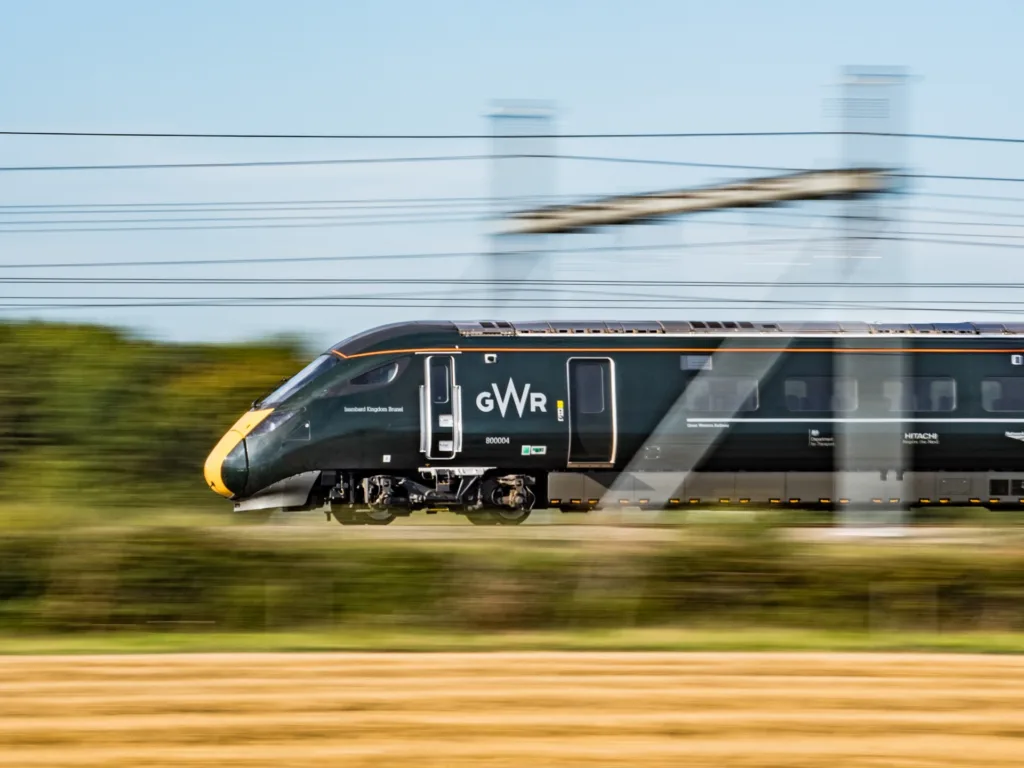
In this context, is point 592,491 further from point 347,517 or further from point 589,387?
point 347,517

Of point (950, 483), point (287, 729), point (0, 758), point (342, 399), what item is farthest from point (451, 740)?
point (950, 483)

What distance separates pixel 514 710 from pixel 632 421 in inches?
463

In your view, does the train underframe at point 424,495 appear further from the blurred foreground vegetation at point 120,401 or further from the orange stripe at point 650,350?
the blurred foreground vegetation at point 120,401

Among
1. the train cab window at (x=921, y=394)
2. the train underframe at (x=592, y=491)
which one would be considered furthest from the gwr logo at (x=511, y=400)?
the train cab window at (x=921, y=394)

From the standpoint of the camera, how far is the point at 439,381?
18812mm

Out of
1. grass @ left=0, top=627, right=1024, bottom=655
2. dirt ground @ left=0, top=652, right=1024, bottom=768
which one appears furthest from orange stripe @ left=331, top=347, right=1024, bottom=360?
dirt ground @ left=0, top=652, right=1024, bottom=768

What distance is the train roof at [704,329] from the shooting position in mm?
19234

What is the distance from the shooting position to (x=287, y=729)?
7238mm

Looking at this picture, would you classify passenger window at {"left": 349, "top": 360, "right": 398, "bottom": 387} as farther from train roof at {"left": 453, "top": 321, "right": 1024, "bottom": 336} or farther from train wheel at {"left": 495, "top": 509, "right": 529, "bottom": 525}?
train wheel at {"left": 495, "top": 509, "right": 529, "bottom": 525}

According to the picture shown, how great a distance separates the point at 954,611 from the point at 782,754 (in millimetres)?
3724

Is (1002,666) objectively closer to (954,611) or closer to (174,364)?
(954,611)

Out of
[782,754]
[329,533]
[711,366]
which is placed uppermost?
[711,366]

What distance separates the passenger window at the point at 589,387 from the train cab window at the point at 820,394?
2.73m

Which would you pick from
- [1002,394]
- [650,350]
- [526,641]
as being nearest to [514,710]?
[526,641]
